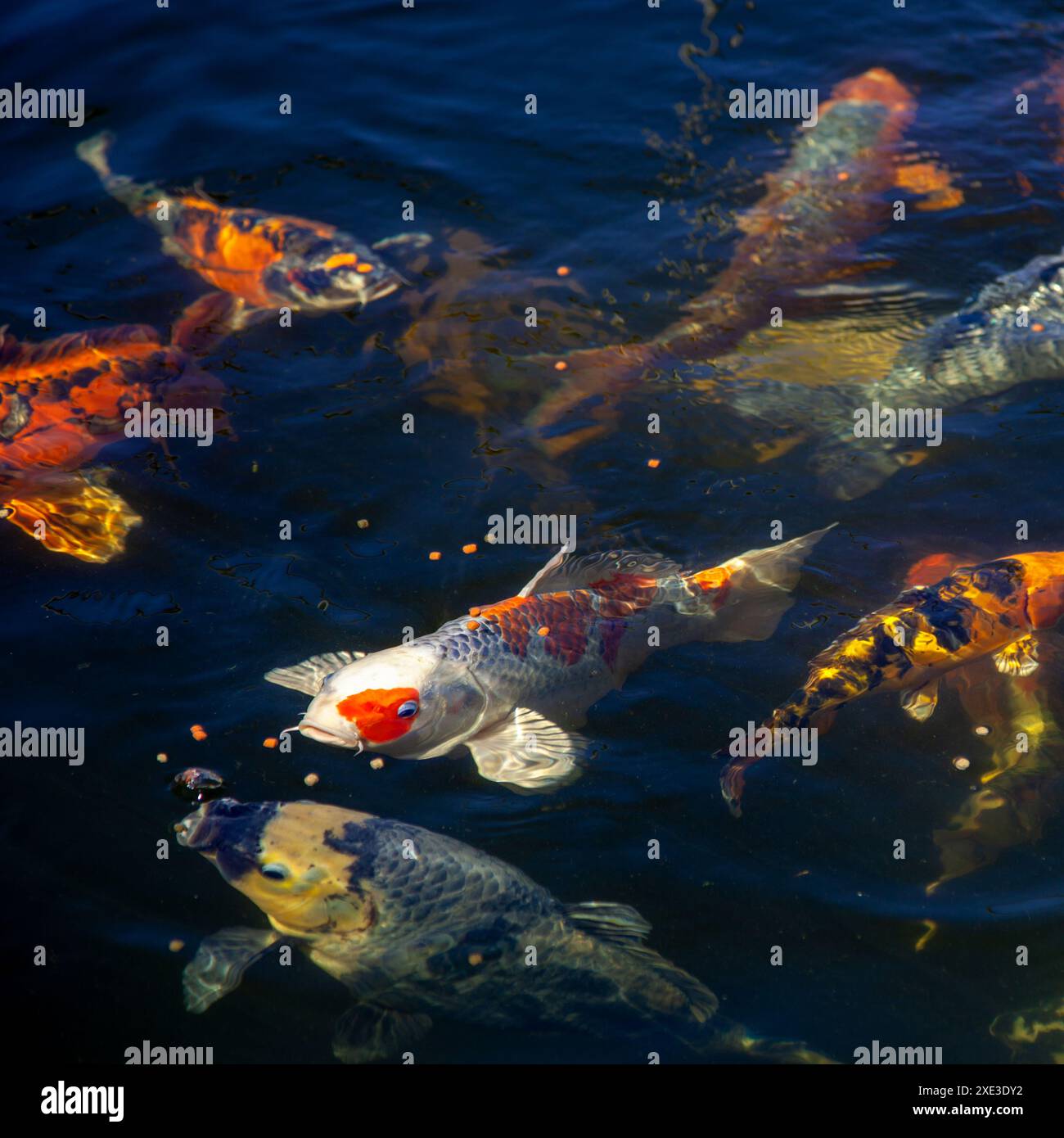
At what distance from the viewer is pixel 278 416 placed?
24.6 ft

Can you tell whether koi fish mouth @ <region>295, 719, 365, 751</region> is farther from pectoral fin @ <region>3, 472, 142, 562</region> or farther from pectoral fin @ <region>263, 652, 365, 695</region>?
pectoral fin @ <region>3, 472, 142, 562</region>

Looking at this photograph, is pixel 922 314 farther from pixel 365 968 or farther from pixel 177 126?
pixel 177 126

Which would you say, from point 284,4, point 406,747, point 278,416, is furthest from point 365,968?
point 284,4

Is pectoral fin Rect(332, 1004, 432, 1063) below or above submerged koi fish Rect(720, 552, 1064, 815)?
below

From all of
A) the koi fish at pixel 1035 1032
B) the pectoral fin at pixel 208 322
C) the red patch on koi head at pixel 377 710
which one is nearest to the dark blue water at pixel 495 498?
the koi fish at pixel 1035 1032

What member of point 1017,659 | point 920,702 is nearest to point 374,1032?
point 920,702

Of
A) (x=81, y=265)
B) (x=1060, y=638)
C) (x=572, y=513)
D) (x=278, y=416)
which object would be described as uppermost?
(x=81, y=265)

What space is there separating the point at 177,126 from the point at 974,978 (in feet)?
32.8

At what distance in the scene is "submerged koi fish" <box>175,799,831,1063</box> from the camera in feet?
15.4

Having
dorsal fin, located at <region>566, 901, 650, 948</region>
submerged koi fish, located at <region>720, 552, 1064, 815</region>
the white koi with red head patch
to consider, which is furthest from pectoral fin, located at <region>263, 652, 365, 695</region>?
submerged koi fish, located at <region>720, 552, 1064, 815</region>

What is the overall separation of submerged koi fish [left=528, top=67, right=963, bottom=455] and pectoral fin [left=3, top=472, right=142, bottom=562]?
281cm

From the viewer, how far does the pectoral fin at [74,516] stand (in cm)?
656

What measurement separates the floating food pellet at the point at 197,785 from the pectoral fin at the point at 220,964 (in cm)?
72

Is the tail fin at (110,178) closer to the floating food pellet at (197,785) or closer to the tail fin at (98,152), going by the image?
the tail fin at (98,152)
